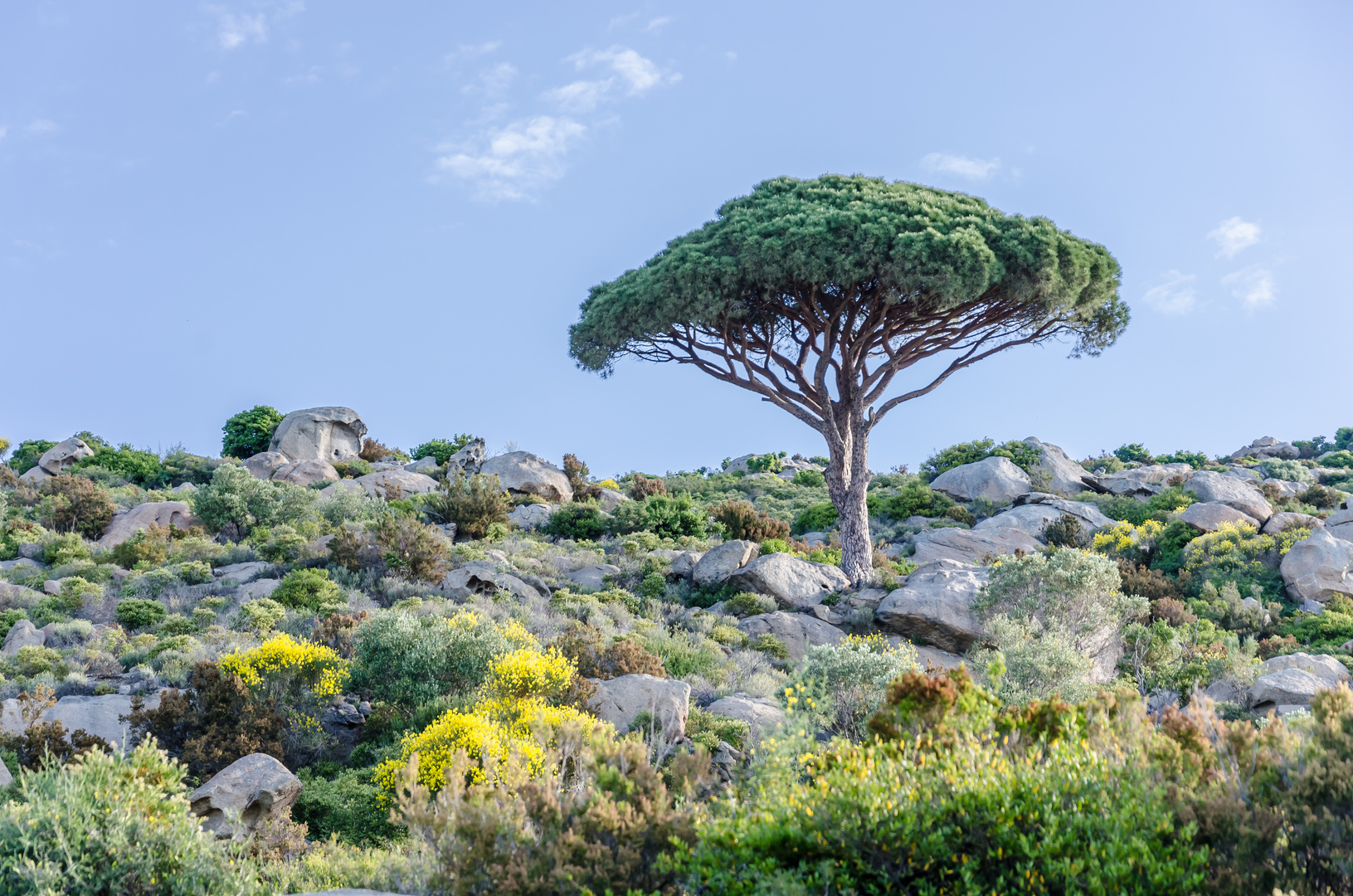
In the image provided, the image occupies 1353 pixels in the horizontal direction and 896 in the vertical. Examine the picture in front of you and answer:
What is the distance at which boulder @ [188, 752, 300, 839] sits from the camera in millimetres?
8188

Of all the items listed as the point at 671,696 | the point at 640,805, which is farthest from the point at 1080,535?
the point at 640,805

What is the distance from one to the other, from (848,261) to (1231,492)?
15.9 m

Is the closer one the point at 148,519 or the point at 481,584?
the point at 481,584

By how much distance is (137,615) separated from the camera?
14844 mm

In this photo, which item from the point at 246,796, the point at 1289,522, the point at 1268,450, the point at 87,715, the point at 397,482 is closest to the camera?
the point at 246,796

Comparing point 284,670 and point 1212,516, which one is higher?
point 1212,516

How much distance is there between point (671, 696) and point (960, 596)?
7.98 metres

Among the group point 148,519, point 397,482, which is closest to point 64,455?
point 397,482

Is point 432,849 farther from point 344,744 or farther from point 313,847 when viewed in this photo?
point 344,744

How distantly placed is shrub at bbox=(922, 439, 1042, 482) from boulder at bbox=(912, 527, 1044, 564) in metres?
8.90

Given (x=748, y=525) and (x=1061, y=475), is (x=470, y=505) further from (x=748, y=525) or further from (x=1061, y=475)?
(x=1061, y=475)

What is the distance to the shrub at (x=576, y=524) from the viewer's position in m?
23.8

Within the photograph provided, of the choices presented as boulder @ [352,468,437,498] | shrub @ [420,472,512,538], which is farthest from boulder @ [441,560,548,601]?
boulder @ [352,468,437,498]

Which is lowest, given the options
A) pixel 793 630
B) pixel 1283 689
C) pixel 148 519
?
pixel 1283 689
